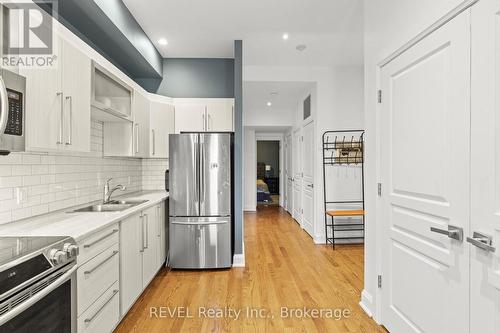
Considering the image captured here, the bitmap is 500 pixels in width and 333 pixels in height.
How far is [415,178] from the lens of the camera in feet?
5.90

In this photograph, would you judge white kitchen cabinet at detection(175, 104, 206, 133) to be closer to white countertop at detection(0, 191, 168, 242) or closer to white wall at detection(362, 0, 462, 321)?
white countertop at detection(0, 191, 168, 242)

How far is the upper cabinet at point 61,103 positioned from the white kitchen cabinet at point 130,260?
0.73 meters

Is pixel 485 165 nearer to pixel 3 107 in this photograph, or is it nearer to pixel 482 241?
pixel 482 241

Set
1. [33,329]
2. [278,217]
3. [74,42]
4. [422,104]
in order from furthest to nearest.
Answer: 1. [278,217]
2. [74,42]
3. [422,104]
4. [33,329]

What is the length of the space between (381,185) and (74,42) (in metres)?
2.61

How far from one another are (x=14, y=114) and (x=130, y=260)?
1.40m

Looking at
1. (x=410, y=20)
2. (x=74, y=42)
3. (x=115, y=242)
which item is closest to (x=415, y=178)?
(x=410, y=20)

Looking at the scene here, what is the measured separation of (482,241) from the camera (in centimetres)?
130

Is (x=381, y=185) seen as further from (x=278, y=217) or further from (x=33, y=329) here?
(x=278, y=217)

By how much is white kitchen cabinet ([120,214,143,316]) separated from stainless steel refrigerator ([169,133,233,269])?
0.77 metres

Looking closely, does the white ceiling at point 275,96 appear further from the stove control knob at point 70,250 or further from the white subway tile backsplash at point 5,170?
the stove control knob at point 70,250

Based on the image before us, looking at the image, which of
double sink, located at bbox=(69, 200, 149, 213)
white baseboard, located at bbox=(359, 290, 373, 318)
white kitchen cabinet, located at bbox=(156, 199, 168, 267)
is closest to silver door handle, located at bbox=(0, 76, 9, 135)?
double sink, located at bbox=(69, 200, 149, 213)

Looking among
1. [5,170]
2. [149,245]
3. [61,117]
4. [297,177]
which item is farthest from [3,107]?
[297,177]

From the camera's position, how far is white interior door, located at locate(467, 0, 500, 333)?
1251 mm
